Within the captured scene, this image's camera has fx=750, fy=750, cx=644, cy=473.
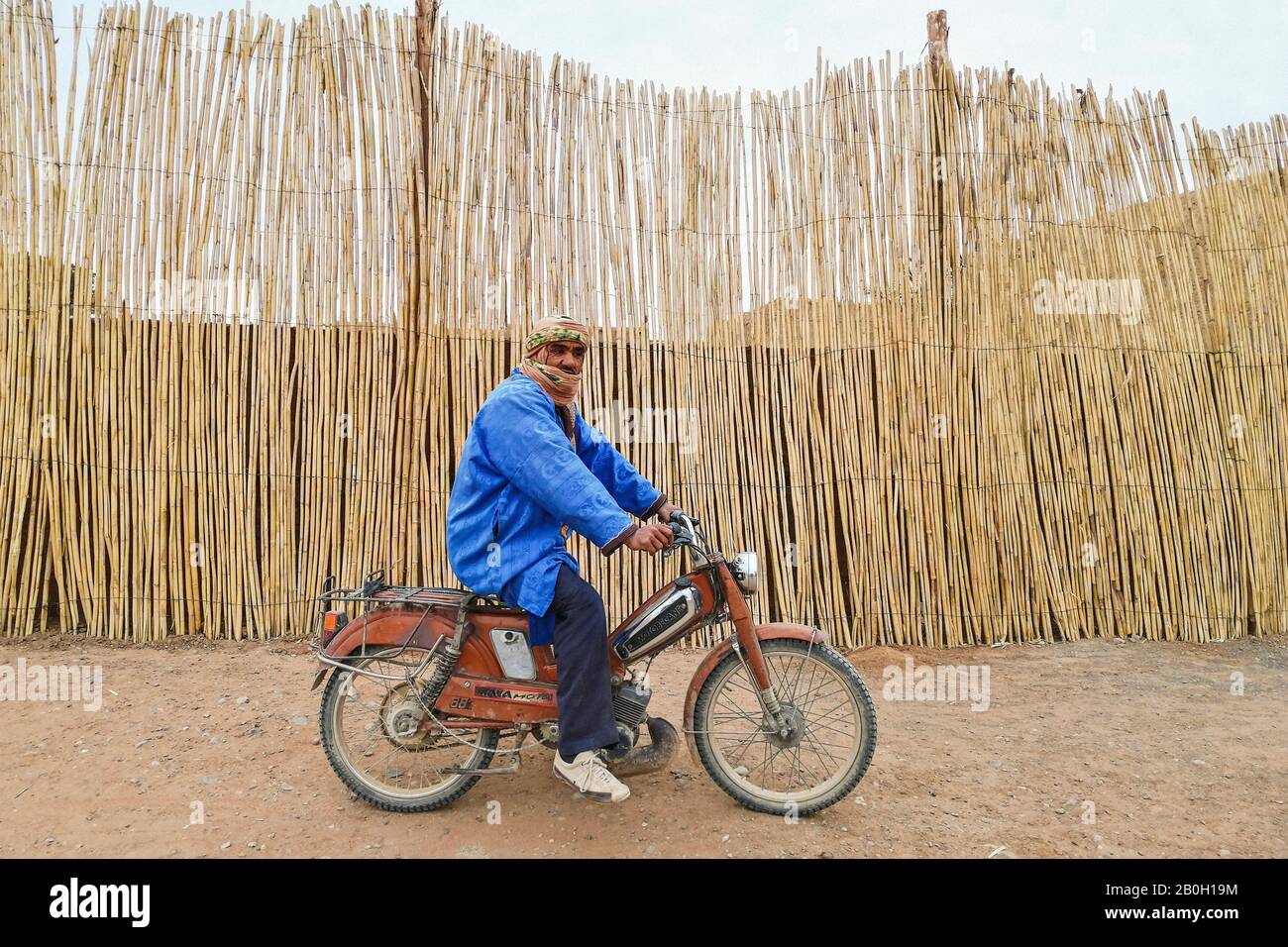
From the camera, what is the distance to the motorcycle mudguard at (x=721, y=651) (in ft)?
7.66

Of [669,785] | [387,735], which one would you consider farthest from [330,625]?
[669,785]

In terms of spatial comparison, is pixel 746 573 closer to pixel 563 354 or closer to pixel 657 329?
pixel 563 354

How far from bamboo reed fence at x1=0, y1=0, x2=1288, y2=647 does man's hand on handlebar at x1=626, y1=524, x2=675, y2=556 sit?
184 cm

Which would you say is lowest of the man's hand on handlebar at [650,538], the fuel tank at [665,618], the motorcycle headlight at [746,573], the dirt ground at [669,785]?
the dirt ground at [669,785]

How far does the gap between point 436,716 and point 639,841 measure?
0.73 metres

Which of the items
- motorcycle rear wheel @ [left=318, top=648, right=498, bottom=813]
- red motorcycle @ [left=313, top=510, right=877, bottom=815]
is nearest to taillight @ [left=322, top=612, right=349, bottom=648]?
red motorcycle @ [left=313, top=510, right=877, bottom=815]

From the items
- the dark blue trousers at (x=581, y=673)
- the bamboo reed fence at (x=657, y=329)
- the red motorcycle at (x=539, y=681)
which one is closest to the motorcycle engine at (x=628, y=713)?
the red motorcycle at (x=539, y=681)

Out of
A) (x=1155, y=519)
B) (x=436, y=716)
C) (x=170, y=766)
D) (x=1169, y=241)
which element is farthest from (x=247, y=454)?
(x=1169, y=241)

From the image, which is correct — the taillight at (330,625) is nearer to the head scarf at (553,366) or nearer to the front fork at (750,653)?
the head scarf at (553,366)

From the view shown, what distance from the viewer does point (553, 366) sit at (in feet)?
7.80

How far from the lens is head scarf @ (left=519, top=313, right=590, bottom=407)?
7.72 feet

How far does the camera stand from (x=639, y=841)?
221 centimetres

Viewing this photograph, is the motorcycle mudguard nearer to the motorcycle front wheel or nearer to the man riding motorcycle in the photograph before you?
the motorcycle front wheel

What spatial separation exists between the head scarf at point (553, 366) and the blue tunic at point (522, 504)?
1.6 inches
